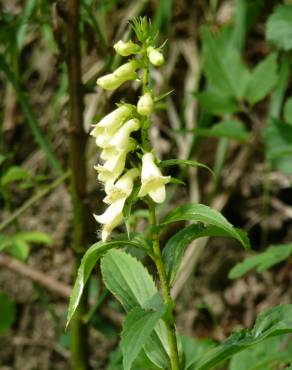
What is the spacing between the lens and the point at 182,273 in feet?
10.1

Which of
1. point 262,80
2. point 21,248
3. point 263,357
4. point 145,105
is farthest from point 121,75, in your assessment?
point 262,80

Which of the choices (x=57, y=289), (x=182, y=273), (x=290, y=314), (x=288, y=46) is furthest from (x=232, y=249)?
(x=290, y=314)

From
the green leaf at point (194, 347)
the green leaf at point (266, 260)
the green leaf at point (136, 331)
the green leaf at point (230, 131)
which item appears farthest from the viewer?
the green leaf at point (230, 131)

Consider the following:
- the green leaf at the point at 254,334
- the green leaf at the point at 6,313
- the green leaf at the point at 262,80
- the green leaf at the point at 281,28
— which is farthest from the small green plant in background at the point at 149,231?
the green leaf at the point at 6,313

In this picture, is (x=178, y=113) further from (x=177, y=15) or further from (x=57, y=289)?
(x=57, y=289)

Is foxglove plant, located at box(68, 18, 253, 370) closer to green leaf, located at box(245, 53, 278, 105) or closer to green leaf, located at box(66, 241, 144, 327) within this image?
green leaf, located at box(66, 241, 144, 327)

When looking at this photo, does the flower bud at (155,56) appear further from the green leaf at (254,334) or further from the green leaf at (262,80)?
the green leaf at (262,80)

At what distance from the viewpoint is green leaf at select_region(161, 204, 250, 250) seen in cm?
129

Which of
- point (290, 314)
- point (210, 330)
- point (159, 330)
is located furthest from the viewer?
point (210, 330)

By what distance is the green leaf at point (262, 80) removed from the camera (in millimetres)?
2541

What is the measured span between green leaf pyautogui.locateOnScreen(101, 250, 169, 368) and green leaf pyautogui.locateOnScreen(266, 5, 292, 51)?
0.84m

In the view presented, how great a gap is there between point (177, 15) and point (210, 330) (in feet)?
5.38

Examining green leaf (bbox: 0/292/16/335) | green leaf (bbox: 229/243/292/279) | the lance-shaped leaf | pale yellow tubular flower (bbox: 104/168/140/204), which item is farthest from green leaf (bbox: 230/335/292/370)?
green leaf (bbox: 0/292/16/335)

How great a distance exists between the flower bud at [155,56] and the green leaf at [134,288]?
0.52 m
